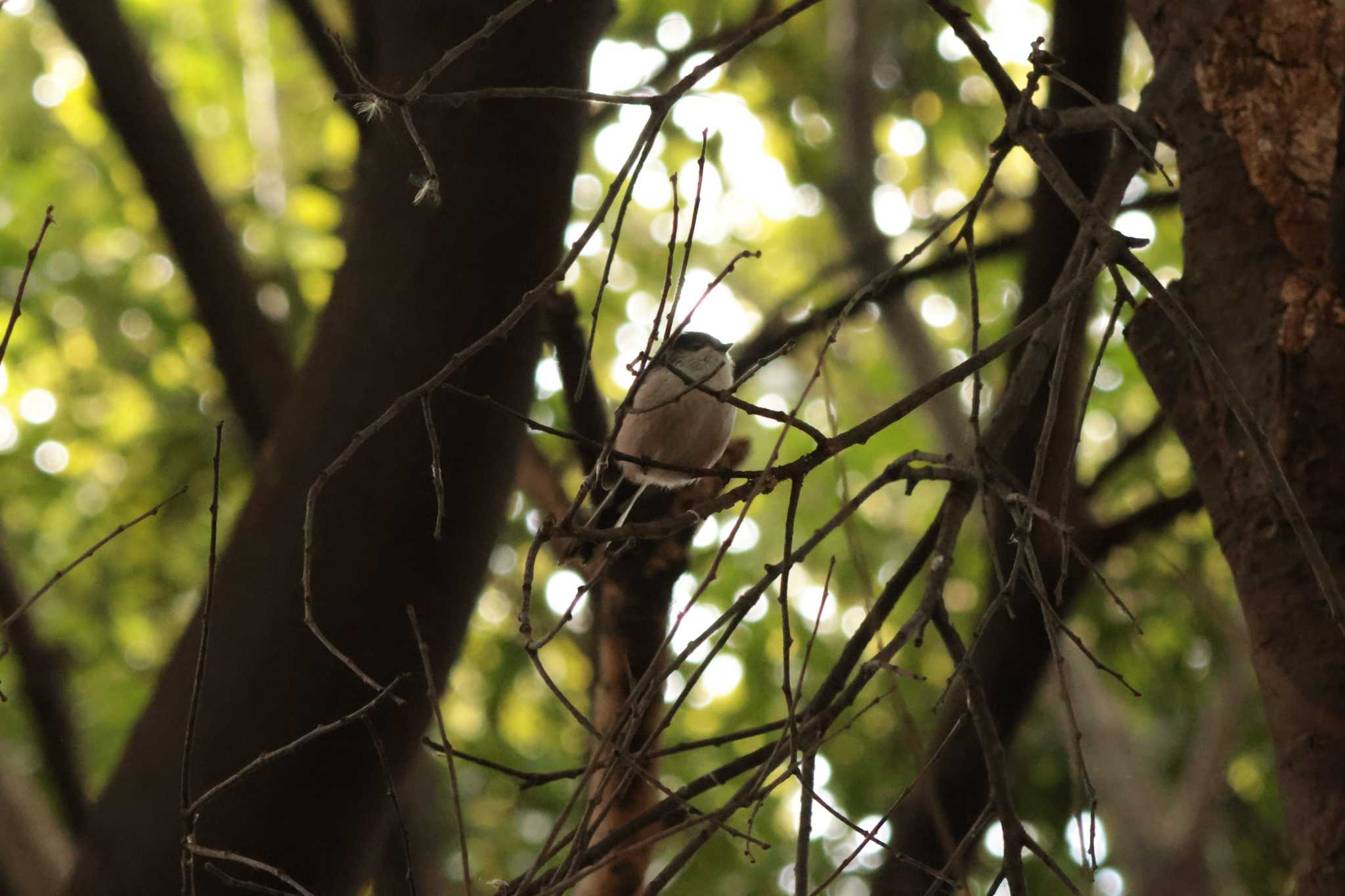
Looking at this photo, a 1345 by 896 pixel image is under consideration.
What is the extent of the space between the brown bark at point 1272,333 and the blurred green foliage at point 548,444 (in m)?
1.80

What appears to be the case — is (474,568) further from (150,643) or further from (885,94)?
(150,643)

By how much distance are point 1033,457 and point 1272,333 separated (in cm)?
106

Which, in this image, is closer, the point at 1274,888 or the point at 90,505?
the point at 1274,888

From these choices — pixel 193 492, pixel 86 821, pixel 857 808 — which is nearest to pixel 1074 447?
pixel 86 821

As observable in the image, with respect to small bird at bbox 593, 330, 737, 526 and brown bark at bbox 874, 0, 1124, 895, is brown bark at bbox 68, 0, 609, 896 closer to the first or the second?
small bird at bbox 593, 330, 737, 526

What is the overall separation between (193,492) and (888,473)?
3299 millimetres

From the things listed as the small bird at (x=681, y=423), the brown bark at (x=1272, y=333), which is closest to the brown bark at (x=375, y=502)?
the small bird at (x=681, y=423)

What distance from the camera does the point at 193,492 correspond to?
444 centimetres

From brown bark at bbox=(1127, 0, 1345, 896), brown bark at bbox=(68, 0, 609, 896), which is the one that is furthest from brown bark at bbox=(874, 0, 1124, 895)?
A: brown bark at bbox=(68, 0, 609, 896)

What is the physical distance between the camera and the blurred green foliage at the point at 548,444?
4.63 metres

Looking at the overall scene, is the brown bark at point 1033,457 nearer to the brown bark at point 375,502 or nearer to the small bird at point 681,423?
the small bird at point 681,423

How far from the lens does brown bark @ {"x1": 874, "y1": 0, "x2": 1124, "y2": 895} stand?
2918mm

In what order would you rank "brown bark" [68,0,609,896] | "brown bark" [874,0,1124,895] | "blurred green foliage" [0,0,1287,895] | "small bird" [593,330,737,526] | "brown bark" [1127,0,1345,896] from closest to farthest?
1. "brown bark" [1127,0,1345,896]
2. "brown bark" [68,0,609,896]
3. "brown bark" [874,0,1124,895]
4. "small bird" [593,330,737,526]
5. "blurred green foliage" [0,0,1287,895]

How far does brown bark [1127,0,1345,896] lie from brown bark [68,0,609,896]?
1152 millimetres
